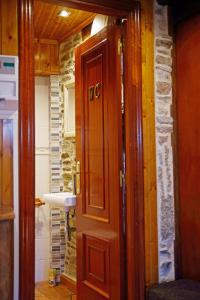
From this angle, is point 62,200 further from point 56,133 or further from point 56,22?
point 56,22

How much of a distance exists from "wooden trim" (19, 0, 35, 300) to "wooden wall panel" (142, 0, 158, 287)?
2.58ft

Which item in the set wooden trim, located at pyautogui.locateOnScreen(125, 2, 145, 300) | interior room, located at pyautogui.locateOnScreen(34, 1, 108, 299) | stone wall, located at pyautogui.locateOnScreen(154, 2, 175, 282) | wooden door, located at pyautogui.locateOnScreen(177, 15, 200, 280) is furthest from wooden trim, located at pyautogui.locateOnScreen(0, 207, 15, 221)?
interior room, located at pyautogui.locateOnScreen(34, 1, 108, 299)

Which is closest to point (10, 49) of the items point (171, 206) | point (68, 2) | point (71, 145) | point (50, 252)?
point (68, 2)

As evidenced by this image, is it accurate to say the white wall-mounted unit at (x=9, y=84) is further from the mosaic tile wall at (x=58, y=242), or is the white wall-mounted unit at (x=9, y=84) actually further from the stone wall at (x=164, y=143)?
the mosaic tile wall at (x=58, y=242)

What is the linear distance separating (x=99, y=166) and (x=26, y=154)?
855mm

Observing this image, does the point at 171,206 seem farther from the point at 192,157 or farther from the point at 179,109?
the point at 179,109

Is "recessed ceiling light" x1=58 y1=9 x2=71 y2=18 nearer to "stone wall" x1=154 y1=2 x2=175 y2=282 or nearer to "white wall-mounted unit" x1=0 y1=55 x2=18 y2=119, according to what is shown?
"stone wall" x1=154 y1=2 x2=175 y2=282

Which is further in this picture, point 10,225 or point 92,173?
point 92,173

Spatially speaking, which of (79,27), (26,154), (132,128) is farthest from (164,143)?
(79,27)

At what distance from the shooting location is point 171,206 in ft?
8.56

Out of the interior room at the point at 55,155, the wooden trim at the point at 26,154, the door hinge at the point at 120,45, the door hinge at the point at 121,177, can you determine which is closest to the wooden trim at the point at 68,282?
the interior room at the point at 55,155

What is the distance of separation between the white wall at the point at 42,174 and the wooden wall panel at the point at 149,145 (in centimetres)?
182

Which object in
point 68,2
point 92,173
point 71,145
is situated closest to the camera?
point 68,2

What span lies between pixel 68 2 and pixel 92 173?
128 centimetres
